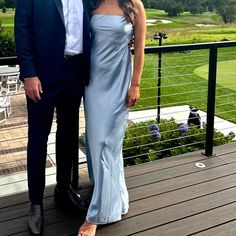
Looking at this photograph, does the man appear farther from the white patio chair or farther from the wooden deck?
the white patio chair

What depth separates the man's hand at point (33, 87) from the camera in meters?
1.79

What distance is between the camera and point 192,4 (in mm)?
21047

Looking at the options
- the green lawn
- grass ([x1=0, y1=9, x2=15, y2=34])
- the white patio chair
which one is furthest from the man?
grass ([x1=0, y1=9, x2=15, y2=34])

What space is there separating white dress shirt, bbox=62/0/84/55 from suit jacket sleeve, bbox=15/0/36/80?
0.53 feet

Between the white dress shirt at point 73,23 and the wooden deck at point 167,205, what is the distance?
0.89 meters

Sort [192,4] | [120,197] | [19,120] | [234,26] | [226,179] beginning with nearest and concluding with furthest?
[120,197] → [226,179] → [19,120] → [192,4] → [234,26]

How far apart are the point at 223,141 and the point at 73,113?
2643mm

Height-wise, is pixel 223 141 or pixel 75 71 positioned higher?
pixel 75 71

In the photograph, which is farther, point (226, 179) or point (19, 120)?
point (19, 120)

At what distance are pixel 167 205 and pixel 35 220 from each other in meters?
0.73

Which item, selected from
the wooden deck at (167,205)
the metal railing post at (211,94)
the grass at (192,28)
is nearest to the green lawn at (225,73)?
the grass at (192,28)

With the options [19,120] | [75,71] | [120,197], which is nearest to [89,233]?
[120,197]

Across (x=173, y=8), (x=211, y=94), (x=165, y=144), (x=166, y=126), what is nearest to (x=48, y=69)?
(x=211, y=94)

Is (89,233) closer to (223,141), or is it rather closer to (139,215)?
(139,215)
